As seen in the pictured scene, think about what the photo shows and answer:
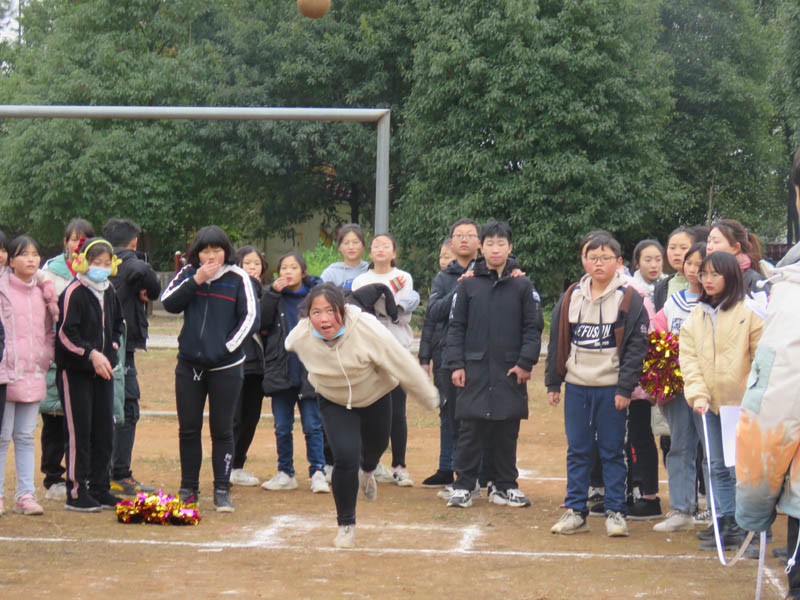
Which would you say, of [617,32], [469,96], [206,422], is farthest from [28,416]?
[617,32]

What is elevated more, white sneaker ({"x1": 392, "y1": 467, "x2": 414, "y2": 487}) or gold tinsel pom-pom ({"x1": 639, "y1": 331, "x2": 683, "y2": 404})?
gold tinsel pom-pom ({"x1": 639, "y1": 331, "x2": 683, "y2": 404})

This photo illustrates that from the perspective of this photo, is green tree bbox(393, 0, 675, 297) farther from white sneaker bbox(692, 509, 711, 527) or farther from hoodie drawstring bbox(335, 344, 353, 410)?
hoodie drawstring bbox(335, 344, 353, 410)

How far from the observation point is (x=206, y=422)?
47.3 ft

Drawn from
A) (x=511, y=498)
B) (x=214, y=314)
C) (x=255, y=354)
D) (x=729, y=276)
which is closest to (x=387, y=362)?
(x=214, y=314)

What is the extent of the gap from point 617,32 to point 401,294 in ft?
77.6

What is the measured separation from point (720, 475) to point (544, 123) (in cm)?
2325

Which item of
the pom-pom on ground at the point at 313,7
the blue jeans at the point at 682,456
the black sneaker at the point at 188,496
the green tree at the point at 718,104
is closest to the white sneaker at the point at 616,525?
the blue jeans at the point at 682,456

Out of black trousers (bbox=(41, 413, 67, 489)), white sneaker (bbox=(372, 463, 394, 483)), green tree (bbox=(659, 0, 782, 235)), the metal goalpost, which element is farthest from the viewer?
green tree (bbox=(659, 0, 782, 235))

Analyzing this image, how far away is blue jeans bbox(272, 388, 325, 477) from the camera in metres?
8.84

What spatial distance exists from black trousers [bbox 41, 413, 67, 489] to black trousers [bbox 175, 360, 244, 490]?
4.13ft

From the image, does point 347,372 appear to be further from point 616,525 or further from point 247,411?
point 247,411

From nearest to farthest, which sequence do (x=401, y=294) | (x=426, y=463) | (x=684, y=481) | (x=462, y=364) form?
(x=684, y=481), (x=462, y=364), (x=401, y=294), (x=426, y=463)

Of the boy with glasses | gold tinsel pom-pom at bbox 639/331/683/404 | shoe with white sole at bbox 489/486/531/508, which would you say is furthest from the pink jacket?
gold tinsel pom-pom at bbox 639/331/683/404

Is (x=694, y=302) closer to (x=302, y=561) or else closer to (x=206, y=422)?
(x=302, y=561)
